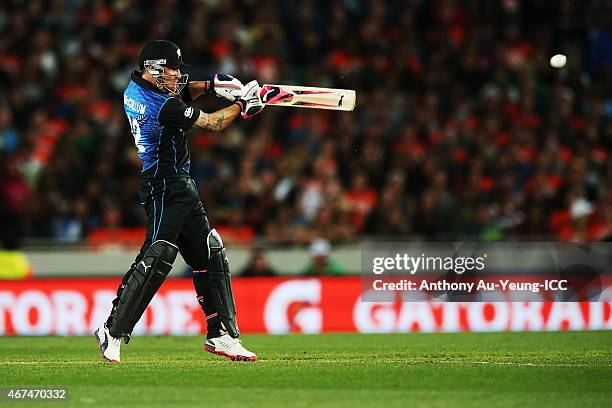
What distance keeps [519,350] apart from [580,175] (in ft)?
19.2

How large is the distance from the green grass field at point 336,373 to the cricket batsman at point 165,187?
1.33 feet

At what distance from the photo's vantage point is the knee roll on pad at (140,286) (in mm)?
→ 9336

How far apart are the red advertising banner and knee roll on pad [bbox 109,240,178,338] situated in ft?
14.2

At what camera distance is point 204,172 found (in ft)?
53.0

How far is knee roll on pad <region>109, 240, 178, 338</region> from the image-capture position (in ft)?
30.6

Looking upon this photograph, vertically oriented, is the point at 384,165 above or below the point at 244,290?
above

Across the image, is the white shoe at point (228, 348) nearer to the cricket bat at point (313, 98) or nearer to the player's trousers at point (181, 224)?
the player's trousers at point (181, 224)

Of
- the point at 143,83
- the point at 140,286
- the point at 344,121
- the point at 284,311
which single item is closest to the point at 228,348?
the point at 140,286

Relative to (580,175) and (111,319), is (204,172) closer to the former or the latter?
(580,175)

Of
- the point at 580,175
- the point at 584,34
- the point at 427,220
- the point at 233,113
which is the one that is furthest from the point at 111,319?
the point at 584,34

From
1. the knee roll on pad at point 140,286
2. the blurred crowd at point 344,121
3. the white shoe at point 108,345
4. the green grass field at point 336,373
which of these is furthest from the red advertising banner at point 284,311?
the knee roll on pad at point 140,286

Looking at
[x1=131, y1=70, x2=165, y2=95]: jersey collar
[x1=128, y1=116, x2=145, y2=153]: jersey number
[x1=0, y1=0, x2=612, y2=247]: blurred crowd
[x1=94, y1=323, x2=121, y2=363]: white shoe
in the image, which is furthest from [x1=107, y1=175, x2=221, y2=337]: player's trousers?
A: [x1=0, y1=0, x2=612, y2=247]: blurred crowd

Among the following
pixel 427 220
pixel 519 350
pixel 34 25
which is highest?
pixel 34 25

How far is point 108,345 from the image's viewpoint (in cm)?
948
